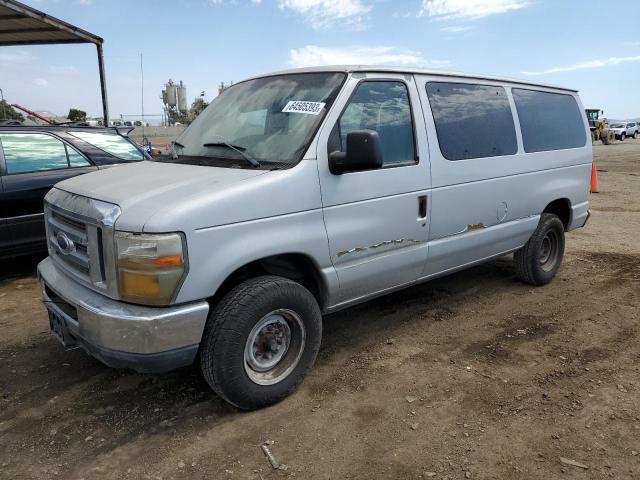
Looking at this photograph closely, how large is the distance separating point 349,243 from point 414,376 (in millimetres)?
1016

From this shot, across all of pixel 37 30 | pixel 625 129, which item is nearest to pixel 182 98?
pixel 37 30

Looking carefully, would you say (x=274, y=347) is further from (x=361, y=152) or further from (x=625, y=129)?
(x=625, y=129)

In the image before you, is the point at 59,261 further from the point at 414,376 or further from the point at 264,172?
the point at 414,376

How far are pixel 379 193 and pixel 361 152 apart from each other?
18.4 inches

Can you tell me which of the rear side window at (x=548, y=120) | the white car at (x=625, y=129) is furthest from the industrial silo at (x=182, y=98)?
the white car at (x=625, y=129)

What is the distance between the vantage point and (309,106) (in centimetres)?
316

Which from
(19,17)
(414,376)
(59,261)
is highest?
(19,17)

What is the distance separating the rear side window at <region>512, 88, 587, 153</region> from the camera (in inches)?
181

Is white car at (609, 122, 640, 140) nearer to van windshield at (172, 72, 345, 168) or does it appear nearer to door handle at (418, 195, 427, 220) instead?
door handle at (418, 195, 427, 220)

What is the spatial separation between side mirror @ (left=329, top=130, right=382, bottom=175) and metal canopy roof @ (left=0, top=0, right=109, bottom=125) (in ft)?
24.1

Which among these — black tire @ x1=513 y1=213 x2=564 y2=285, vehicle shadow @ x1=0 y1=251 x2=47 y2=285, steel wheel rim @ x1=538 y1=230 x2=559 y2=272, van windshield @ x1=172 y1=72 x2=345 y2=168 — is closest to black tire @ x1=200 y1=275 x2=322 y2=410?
van windshield @ x1=172 y1=72 x2=345 y2=168

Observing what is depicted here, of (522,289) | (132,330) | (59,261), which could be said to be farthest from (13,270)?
(522,289)

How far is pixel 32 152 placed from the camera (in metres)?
5.31

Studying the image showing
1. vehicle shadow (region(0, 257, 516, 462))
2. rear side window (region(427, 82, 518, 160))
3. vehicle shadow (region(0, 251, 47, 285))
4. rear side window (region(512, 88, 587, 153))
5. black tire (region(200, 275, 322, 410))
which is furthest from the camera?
vehicle shadow (region(0, 251, 47, 285))
